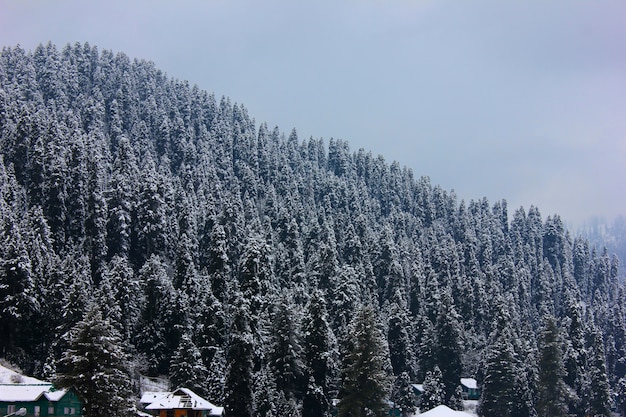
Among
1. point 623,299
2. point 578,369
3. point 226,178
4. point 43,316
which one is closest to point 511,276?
point 623,299

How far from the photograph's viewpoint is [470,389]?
381 feet

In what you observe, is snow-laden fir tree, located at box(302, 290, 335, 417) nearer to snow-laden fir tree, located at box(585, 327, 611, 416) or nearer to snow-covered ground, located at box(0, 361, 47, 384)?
snow-covered ground, located at box(0, 361, 47, 384)

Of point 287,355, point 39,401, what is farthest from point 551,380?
point 39,401

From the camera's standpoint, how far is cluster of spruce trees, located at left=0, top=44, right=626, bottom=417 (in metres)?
79.3

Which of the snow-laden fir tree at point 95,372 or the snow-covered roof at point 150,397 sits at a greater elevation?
the snow-laden fir tree at point 95,372

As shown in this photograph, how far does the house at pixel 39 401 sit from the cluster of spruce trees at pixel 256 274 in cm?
166

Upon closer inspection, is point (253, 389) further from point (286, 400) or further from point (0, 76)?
point (0, 76)

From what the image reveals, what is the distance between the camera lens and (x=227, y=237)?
117m

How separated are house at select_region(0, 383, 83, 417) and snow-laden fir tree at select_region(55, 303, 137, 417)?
75cm

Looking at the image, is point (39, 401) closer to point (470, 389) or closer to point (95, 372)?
point (95, 372)

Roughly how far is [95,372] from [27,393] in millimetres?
5699

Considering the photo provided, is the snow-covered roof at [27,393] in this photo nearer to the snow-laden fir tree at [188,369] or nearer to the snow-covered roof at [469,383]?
the snow-laden fir tree at [188,369]

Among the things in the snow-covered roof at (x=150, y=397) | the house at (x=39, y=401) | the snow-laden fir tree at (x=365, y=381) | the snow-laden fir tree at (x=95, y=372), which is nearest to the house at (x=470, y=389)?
the snow-laden fir tree at (x=365, y=381)

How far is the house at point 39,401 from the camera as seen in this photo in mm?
56156
